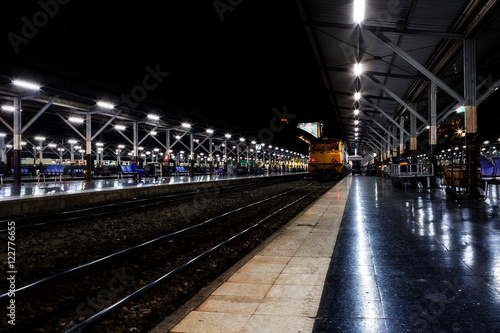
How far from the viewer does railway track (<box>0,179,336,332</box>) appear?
11.0ft

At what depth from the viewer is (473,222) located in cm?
625

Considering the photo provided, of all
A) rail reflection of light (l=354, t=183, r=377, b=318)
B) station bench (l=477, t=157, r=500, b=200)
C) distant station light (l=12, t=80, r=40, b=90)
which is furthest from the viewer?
distant station light (l=12, t=80, r=40, b=90)

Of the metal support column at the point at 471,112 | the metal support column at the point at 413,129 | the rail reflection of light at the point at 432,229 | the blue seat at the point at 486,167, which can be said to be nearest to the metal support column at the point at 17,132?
the rail reflection of light at the point at 432,229

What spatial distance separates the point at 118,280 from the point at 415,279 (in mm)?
3836

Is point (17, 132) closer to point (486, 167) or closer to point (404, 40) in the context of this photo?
point (404, 40)

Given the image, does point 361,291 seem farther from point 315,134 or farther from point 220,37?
point 315,134

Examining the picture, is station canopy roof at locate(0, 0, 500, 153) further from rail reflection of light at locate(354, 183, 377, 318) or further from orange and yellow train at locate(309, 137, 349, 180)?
rail reflection of light at locate(354, 183, 377, 318)

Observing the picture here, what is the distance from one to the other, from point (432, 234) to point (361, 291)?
3096 millimetres

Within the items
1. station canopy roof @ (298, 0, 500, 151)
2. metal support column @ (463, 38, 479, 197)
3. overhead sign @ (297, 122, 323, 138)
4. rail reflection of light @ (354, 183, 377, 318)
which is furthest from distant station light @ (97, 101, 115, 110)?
metal support column @ (463, 38, 479, 197)

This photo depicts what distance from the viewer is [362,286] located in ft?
10.5

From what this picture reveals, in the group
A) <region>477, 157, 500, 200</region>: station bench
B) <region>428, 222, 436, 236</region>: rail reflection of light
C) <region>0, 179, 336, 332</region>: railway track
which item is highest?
<region>477, 157, 500, 200</region>: station bench

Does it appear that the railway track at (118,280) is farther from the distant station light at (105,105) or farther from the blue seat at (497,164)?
the distant station light at (105,105)

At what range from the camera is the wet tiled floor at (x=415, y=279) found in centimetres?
246

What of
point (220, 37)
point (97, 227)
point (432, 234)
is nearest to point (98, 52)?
point (220, 37)
